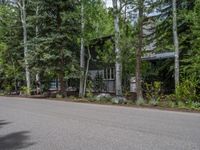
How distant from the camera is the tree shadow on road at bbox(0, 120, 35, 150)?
811 centimetres

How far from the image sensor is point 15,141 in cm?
877

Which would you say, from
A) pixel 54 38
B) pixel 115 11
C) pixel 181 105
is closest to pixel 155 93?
pixel 181 105

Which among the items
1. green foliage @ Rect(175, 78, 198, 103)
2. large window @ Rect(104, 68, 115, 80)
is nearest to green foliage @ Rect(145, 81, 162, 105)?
green foliage @ Rect(175, 78, 198, 103)

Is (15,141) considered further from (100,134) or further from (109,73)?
(109,73)

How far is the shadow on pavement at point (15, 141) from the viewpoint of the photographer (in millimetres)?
8103

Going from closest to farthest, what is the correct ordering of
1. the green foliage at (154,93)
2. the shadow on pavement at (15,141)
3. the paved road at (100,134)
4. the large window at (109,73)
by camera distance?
the paved road at (100,134)
the shadow on pavement at (15,141)
the green foliage at (154,93)
the large window at (109,73)

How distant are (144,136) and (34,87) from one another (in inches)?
1153

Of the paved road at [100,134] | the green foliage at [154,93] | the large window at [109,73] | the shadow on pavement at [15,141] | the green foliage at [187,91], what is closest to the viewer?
the paved road at [100,134]

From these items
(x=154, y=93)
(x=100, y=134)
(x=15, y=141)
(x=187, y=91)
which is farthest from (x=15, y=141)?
(x=154, y=93)

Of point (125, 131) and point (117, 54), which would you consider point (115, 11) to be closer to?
point (117, 54)

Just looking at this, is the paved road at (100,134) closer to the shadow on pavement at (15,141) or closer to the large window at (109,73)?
the shadow on pavement at (15,141)

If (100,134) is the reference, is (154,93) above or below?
above

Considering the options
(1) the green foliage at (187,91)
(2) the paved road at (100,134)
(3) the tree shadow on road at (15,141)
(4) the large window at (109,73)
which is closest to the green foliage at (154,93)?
(1) the green foliage at (187,91)

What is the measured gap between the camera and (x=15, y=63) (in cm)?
3853
